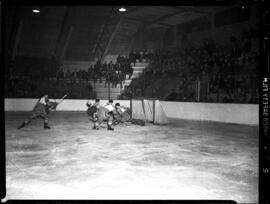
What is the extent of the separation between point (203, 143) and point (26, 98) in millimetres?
14806

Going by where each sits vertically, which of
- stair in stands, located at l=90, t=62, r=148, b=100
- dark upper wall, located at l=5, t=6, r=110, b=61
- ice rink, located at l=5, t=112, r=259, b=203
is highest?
dark upper wall, located at l=5, t=6, r=110, b=61

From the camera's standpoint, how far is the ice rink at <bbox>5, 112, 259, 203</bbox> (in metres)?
3.69

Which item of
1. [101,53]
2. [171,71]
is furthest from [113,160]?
[101,53]

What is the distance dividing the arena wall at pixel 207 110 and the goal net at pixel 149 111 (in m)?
2.55

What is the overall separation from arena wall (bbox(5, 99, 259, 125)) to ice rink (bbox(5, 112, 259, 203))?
387cm

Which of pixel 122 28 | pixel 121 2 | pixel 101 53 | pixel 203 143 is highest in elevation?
pixel 122 28

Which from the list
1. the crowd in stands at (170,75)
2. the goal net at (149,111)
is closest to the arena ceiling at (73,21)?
the crowd in stands at (170,75)

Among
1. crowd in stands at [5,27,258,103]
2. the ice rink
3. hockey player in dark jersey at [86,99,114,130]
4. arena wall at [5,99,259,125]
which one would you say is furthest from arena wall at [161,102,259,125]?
hockey player in dark jersey at [86,99,114,130]

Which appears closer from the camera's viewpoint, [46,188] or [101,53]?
[46,188]

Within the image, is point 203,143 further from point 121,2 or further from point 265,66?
point 121,2

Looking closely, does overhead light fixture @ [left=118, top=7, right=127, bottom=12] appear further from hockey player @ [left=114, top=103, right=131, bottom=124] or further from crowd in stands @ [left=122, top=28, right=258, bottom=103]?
hockey player @ [left=114, top=103, right=131, bottom=124]

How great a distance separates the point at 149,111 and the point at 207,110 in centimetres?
314

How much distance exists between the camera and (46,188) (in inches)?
149

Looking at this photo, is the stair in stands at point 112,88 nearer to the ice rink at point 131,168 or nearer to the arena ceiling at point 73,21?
the arena ceiling at point 73,21
